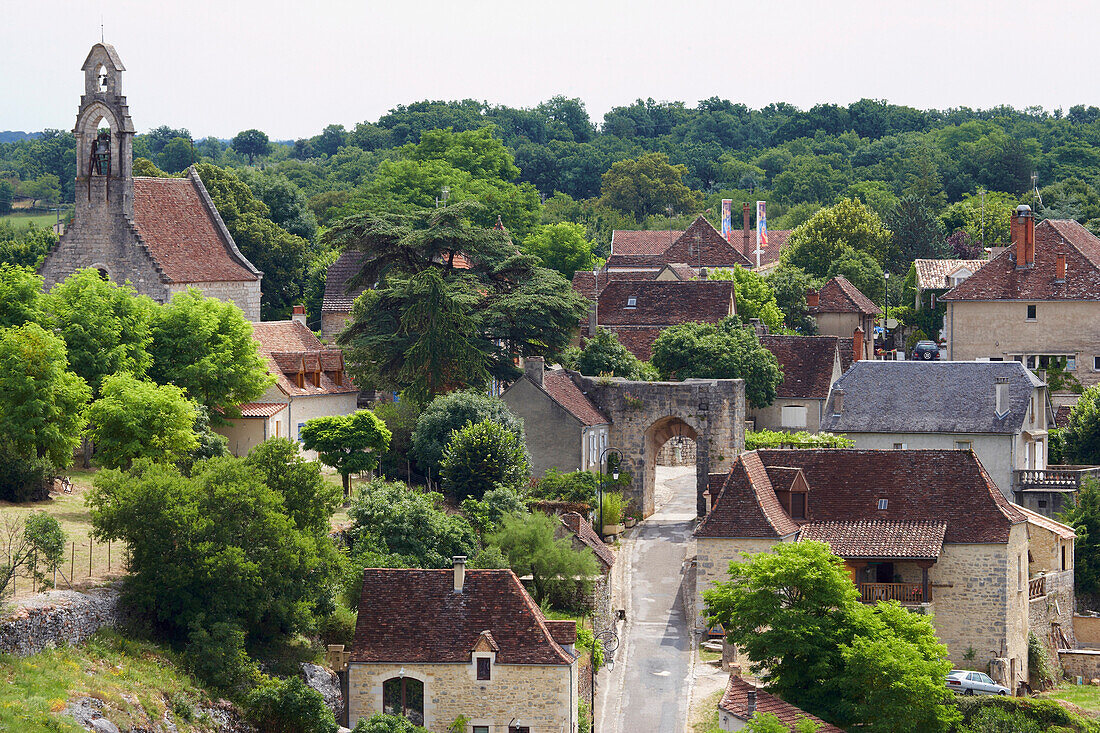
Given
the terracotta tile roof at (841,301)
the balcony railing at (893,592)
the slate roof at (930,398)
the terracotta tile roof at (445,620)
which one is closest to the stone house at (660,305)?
the terracotta tile roof at (841,301)

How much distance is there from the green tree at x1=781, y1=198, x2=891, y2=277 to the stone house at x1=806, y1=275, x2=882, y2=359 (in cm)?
1595

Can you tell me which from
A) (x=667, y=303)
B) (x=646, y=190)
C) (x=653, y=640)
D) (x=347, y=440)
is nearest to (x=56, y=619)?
(x=347, y=440)

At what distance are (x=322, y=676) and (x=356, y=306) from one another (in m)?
30.0

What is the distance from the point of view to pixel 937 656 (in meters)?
49.9

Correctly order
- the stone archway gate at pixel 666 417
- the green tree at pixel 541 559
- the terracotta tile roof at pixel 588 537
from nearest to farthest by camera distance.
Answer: the green tree at pixel 541 559
the terracotta tile roof at pixel 588 537
the stone archway gate at pixel 666 417

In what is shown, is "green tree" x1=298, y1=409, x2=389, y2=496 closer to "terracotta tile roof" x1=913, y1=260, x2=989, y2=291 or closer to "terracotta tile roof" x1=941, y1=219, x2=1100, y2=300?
"terracotta tile roof" x1=941, y1=219, x2=1100, y2=300

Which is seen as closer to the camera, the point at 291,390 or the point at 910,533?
the point at 910,533

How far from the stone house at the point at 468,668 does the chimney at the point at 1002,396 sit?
30.8 m

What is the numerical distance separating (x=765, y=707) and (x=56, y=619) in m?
18.2

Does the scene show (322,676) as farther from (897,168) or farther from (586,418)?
(897,168)

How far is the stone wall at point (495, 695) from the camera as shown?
4519 cm

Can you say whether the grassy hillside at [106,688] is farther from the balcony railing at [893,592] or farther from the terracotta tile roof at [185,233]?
the terracotta tile roof at [185,233]

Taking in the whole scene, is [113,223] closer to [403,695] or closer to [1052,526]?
[403,695]

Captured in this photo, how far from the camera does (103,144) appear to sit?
66.1 m
